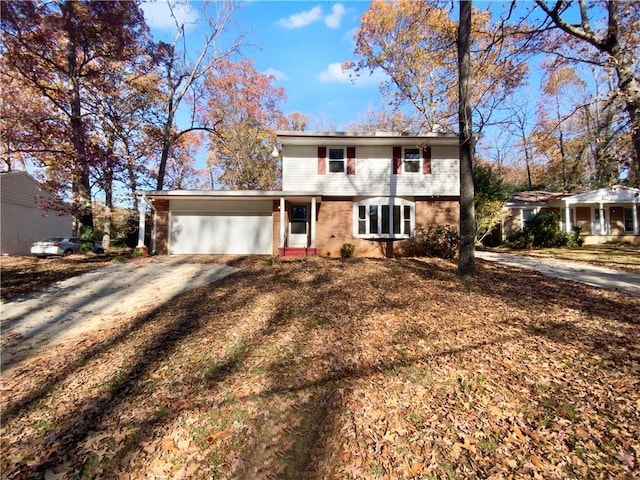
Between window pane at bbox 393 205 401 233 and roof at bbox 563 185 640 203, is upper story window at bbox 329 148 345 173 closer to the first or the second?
window pane at bbox 393 205 401 233

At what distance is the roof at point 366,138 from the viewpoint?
13.9 metres

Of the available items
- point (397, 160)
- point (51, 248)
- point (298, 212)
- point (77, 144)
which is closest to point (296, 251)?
point (298, 212)

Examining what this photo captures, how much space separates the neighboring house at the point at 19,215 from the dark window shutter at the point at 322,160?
611 inches

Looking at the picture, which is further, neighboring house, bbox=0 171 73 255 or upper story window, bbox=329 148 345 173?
neighboring house, bbox=0 171 73 255

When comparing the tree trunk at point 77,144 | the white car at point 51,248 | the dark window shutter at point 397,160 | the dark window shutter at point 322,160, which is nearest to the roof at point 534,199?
the dark window shutter at point 397,160

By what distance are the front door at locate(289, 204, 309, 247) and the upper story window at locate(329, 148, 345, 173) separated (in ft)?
6.97

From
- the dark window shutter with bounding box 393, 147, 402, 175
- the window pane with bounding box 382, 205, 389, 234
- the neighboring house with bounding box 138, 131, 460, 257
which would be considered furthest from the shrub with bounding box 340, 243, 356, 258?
the dark window shutter with bounding box 393, 147, 402, 175

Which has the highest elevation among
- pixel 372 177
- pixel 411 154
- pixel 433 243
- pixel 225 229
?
pixel 411 154

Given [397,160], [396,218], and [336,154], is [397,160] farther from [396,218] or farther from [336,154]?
[336,154]

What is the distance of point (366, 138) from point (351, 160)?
1137 mm

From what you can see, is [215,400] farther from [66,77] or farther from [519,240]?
[519,240]

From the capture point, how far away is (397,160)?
14500mm

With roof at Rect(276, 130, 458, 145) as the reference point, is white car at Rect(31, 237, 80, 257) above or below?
below

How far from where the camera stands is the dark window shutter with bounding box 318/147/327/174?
1447 centimetres
